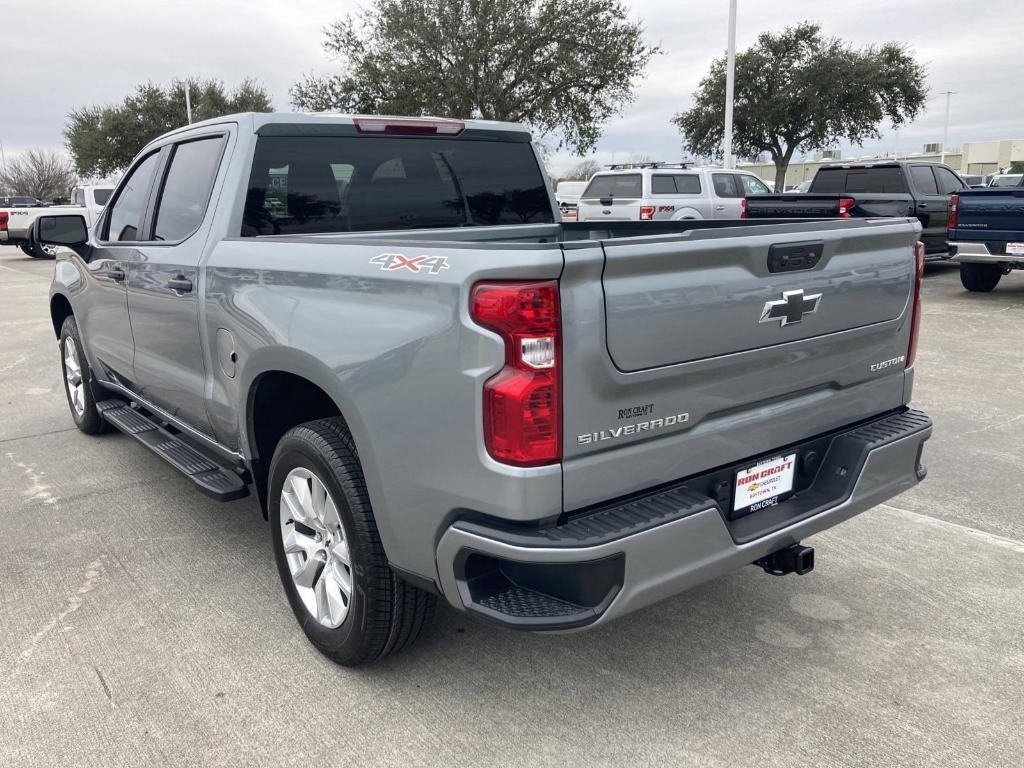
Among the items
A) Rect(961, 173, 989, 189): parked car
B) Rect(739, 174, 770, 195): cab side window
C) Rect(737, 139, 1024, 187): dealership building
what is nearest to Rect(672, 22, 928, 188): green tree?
Rect(961, 173, 989, 189): parked car

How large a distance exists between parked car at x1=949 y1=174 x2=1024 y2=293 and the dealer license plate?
9.56 metres

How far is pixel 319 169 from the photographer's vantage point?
12.2 ft

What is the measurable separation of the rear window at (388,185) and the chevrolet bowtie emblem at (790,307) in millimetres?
1842

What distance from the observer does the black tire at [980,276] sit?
12266 mm

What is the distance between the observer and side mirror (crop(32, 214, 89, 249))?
4863 mm

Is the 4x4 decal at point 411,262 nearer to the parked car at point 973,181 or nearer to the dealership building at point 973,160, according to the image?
the parked car at point 973,181

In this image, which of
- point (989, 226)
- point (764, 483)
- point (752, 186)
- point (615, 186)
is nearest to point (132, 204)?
point (764, 483)

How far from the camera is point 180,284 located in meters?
3.71

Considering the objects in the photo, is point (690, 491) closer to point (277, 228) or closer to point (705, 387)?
point (705, 387)

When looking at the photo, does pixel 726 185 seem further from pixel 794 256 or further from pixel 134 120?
pixel 134 120

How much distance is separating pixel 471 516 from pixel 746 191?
17506 millimetres

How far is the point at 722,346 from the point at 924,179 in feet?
44.5

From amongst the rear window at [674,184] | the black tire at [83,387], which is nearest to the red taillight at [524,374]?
the black tire at [83,387]

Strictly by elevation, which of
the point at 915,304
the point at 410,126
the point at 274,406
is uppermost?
the point at 410,126
